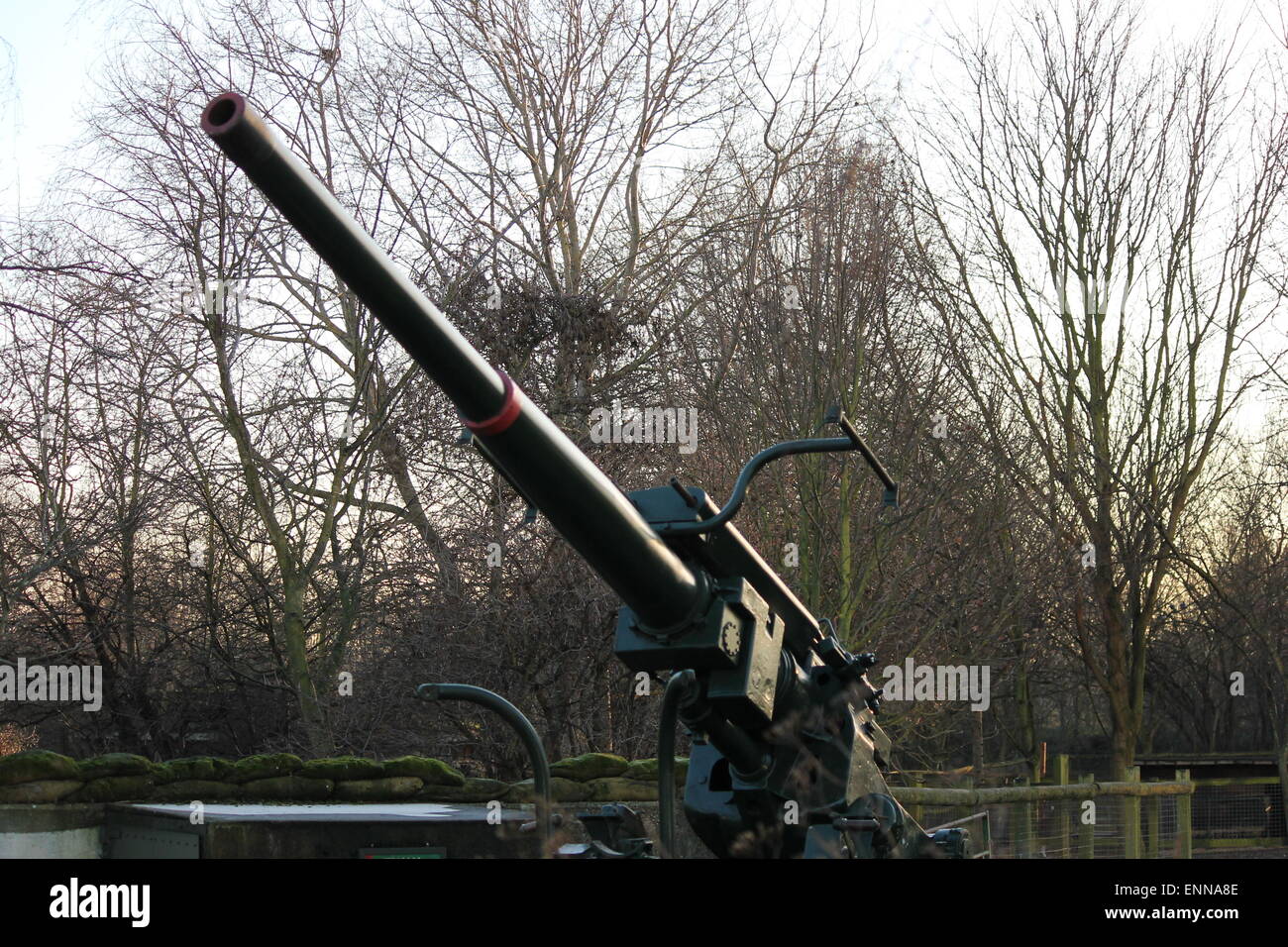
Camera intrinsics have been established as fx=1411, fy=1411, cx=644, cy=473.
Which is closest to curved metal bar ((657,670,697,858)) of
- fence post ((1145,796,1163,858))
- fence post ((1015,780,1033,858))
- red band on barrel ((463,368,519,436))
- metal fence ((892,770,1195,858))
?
red band on barrel ((463,368,519,436))

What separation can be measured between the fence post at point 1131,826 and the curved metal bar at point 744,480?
37.3 ft

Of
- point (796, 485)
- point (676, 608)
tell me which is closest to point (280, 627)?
point (796, 485)

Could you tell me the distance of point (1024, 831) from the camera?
12.2 m

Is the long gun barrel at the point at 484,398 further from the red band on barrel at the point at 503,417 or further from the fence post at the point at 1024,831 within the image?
the fence post at the point at 1024,831

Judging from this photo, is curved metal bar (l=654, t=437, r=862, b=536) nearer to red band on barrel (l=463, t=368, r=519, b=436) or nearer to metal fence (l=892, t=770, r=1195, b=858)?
red band on barrel (l=463, t=368, r=519, b=436)

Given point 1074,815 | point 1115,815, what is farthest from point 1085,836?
point 1115,815

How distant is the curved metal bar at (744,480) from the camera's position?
12.2 feet

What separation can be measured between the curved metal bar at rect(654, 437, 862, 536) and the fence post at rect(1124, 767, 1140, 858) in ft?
37.3

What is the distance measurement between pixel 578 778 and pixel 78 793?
338 cm

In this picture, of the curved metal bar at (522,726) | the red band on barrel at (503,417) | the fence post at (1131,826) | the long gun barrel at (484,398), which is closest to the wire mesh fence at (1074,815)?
the fence post at (1131,826)
